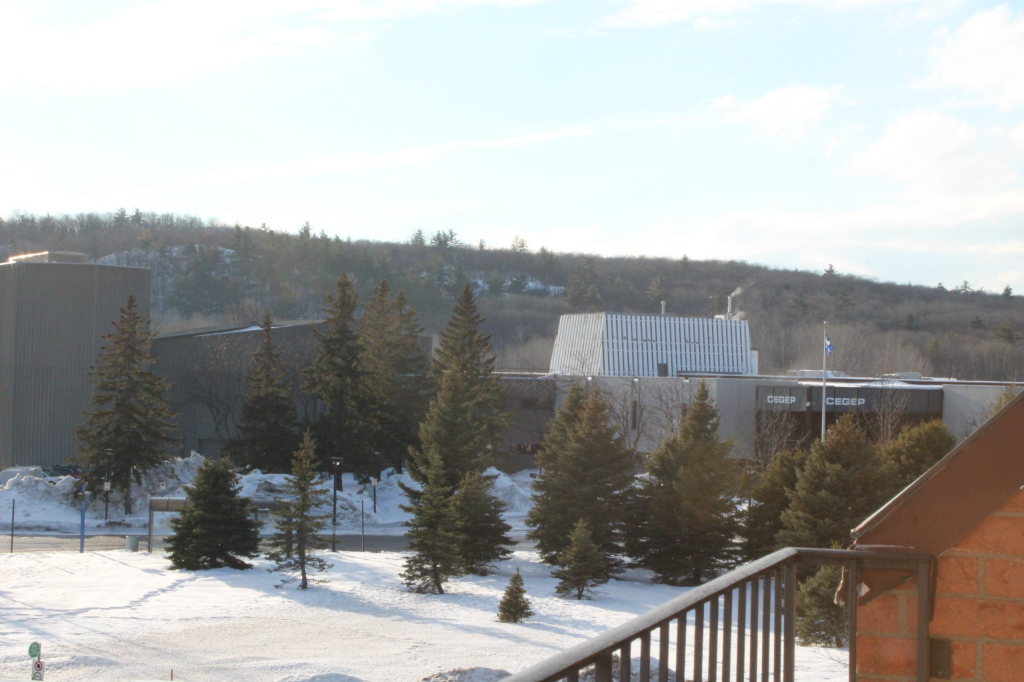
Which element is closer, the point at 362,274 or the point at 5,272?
the point at 5,272

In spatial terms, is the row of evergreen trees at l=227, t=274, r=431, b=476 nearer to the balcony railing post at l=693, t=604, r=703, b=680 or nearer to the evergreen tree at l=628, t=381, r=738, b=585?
the evergreen tree at l=628, t=381, r=738, b=585

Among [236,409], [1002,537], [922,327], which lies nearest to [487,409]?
[236,409]

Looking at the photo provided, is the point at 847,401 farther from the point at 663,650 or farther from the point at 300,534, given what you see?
the point at 663,650

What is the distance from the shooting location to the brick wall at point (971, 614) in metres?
3.16

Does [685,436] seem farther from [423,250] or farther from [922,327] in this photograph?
[423,250]

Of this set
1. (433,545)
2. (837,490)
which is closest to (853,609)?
(837,490)

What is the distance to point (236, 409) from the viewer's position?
62.3m

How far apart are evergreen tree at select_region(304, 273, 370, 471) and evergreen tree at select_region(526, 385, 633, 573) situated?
2204 centimetres

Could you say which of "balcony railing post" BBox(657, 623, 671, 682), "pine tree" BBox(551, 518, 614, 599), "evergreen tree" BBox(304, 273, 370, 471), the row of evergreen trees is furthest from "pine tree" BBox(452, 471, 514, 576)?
"balcony railing post" BBox(657, 623, 671, 682)

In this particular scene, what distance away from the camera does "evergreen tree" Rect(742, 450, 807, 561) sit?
31531 millimetres

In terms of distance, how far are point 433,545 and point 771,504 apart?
11422mm

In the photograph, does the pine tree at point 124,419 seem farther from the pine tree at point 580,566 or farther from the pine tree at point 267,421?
the pine tree at point 580,566

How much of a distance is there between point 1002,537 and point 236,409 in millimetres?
62499

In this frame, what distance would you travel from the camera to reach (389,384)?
179 ft
